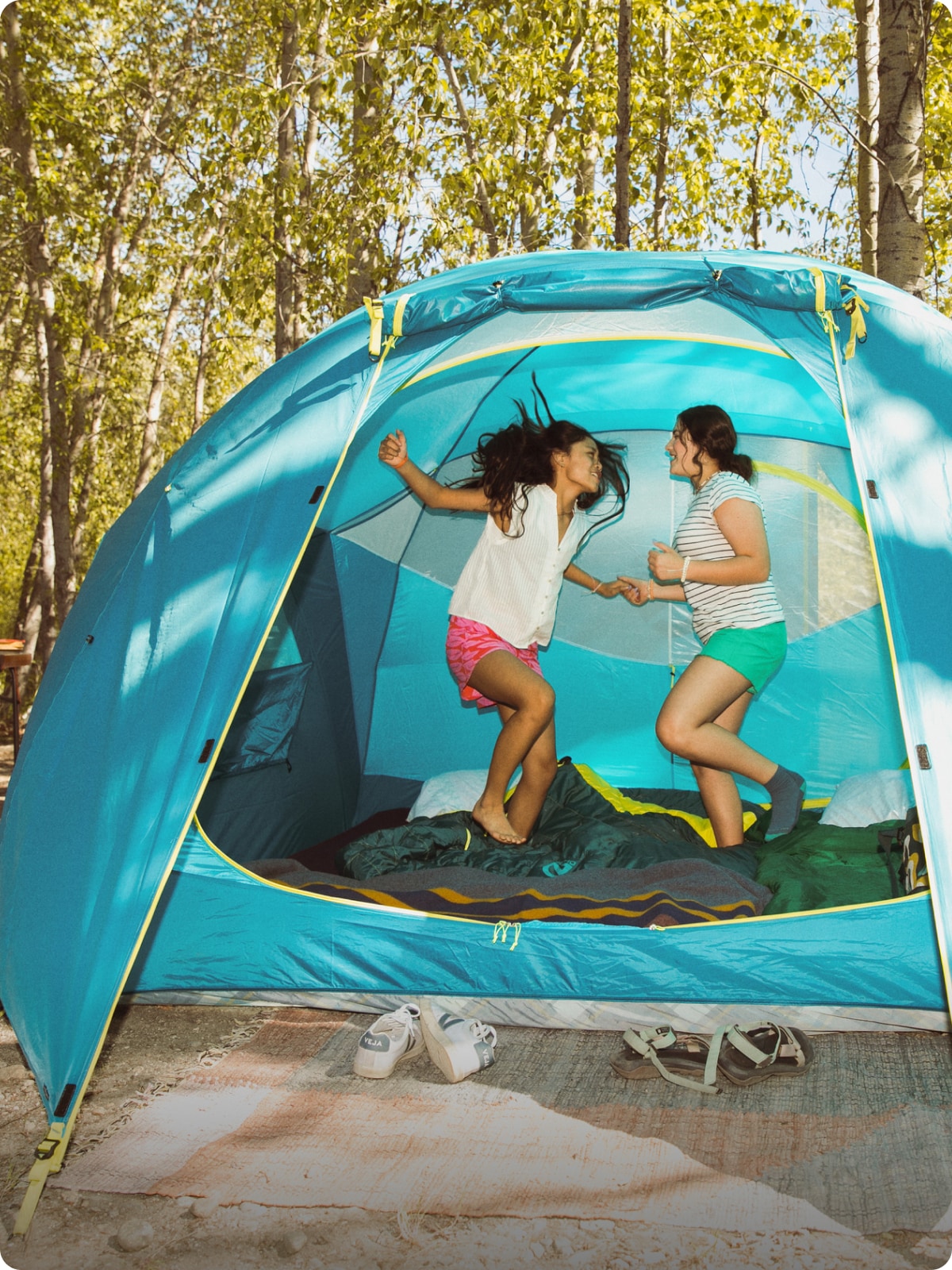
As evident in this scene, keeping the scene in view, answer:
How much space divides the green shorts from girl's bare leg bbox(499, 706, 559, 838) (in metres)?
0.53

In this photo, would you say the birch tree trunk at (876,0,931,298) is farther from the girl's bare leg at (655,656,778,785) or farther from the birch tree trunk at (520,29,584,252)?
the birch tree trunk at (520,29,584,252)

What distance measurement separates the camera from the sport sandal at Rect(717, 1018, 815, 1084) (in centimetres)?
224

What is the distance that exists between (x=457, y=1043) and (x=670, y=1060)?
1.50 feet

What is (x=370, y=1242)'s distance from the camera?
5.65 ft

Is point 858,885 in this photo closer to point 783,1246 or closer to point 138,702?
point 783,1246

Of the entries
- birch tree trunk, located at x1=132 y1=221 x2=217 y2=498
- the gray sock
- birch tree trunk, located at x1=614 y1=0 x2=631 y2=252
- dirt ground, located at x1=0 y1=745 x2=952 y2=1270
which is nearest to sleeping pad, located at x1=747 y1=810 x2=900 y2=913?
the gray sock

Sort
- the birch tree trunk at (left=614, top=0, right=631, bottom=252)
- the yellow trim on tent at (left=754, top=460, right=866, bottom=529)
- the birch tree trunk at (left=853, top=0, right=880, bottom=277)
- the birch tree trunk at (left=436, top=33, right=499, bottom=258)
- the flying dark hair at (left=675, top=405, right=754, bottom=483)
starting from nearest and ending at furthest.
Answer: the flying dark hair at (left=675, top=405, right=754, bottom=483), the yellow trim on tent at (left=754, top=460, right=866, bottom=529), the birch tree trunk at (left=614, top=0, right=631, bottom=252), the birch tree trunk at (left=853, top=0, right=880, bottom=277), the birch tree trunk at (left=436, top=33, right=499, bottom=258)

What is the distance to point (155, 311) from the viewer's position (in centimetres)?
1198

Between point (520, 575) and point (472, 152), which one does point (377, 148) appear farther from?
point (520, 575)

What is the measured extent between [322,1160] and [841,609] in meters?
2.69

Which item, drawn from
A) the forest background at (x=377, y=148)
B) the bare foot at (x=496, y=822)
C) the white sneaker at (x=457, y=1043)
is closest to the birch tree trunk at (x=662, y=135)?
the forest background at (x=377, y=148)

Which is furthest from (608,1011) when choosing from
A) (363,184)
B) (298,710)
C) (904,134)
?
(363,184)

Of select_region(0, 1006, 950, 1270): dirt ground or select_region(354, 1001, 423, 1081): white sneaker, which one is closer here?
select_region(0, 1006, 950, 1270): dirt ground

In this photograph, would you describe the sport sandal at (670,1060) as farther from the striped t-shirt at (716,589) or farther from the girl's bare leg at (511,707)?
the striped t-shirt at (716,589)
